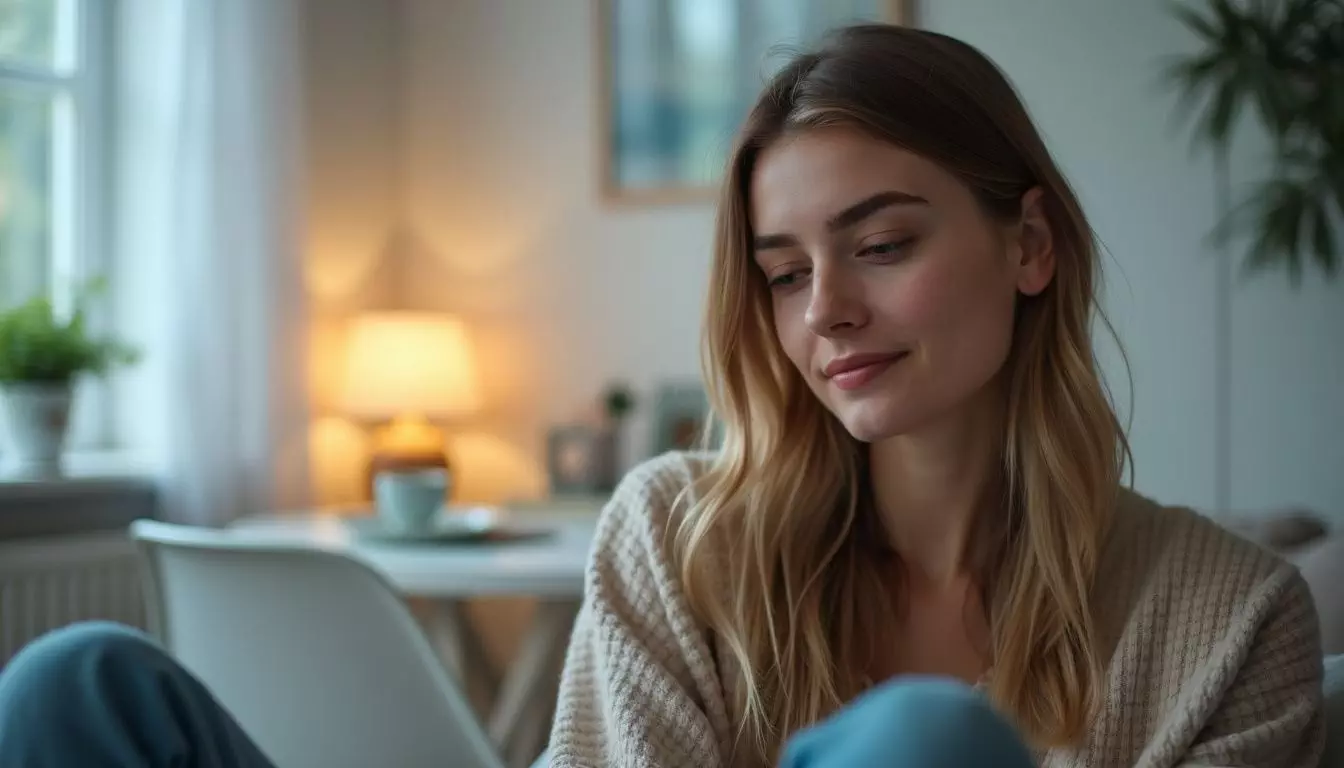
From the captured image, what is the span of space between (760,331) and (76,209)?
2.14m

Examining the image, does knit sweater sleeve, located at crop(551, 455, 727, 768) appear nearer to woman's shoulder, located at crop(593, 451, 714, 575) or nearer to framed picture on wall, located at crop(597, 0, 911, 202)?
woman's shoulder, located at crop(593, 451, 714, 575)

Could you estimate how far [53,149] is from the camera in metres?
2.92

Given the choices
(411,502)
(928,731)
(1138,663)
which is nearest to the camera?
(928,731)

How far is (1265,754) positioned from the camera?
1080 mm

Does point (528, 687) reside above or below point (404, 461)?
below

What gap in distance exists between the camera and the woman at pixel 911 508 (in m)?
1.13

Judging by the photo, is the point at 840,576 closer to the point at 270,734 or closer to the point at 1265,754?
the point at 1265,754

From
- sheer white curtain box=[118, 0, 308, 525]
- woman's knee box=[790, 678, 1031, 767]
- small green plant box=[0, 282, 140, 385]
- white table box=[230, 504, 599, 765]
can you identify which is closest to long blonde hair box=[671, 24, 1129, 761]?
woman's knee box=[790, 678, 1031, 767]

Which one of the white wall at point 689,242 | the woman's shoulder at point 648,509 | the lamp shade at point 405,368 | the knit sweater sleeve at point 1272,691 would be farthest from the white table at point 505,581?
the knit sweater sleeve at point 1272,691

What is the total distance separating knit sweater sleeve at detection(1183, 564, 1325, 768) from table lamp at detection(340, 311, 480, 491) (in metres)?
2.31

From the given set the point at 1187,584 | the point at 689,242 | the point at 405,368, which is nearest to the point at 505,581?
the point at 1187,584

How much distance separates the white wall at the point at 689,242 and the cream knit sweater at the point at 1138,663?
5.26 ft

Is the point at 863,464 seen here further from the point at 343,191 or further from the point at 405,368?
the point at 343,191

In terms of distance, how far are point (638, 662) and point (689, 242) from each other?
7.41ft
